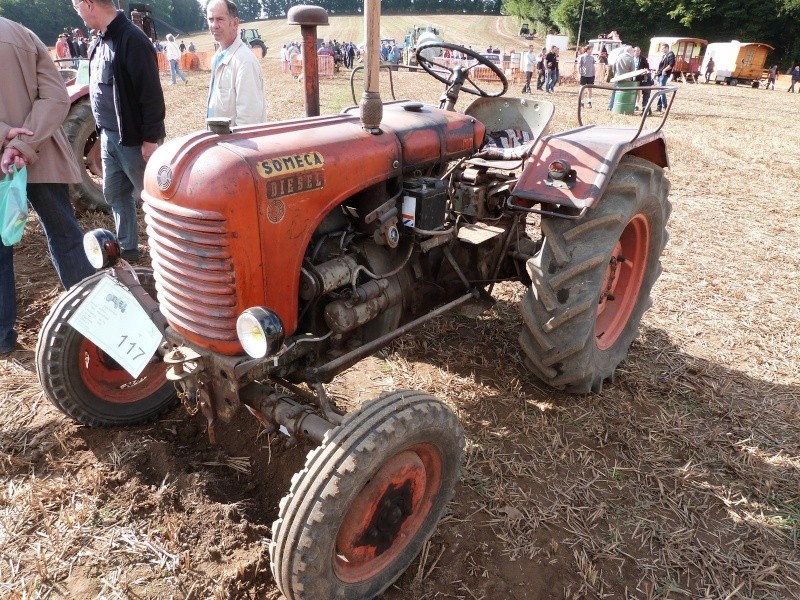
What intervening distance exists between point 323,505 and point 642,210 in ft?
7.96

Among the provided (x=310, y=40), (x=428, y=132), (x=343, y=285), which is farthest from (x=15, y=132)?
(x=428, y=132)

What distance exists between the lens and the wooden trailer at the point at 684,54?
107ft

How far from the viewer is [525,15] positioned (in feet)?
208

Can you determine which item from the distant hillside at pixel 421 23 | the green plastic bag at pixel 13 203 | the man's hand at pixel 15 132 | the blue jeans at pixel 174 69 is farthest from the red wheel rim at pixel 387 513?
the distant hillside at pixel 421 23

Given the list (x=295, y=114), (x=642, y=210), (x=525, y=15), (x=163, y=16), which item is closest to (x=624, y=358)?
Result: (x=642, y=210)

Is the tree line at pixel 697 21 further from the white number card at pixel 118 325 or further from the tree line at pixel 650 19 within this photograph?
the white number card at pixel 118 325

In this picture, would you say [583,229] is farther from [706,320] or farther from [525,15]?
[525,15]

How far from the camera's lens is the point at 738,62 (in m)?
30.7

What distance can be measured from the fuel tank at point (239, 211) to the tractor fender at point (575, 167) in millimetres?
880

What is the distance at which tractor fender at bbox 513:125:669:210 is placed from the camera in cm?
277

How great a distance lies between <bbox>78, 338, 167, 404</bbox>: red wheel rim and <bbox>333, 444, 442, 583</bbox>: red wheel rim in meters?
1.32

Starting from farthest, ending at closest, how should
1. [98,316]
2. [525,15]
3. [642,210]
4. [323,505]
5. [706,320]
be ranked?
1. [525,15]
2. [706,320]
3. [642,210]
4. [98,316]
5. [323,505]

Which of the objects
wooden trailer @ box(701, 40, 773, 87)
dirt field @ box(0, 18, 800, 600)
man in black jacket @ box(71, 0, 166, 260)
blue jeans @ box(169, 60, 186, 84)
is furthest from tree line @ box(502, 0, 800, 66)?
man in black jacket @ box(71, 0, 166, 260)

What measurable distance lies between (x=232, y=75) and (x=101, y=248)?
1967mm
